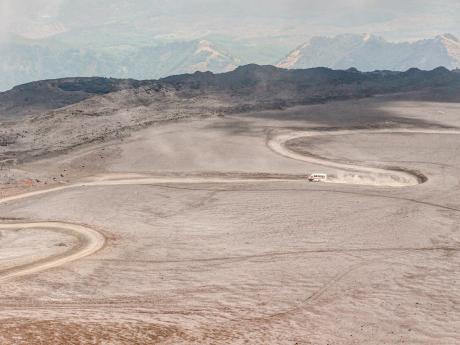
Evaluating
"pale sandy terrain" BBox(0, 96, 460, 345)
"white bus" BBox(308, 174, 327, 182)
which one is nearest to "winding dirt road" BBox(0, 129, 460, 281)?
"pale sandy terrain" BBox(0, 96, 460, 345)

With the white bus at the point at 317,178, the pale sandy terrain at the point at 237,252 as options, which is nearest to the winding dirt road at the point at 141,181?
the pale sandy terrain at the point at 237,252

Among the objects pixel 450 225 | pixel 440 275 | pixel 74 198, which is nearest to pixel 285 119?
pixel 74 198

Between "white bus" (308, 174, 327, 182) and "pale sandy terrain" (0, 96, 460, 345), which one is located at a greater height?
"white bus" (308, 174, 327, 182)

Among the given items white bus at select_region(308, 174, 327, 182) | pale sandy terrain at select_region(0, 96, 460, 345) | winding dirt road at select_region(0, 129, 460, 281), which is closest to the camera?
pale sandy terrain at select_region(0, 96, 460, 345)

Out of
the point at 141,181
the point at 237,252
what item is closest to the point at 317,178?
the point at 141,181

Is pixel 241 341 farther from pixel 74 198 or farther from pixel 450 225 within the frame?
pixel 74 198

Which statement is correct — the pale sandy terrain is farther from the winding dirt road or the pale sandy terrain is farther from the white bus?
the white bus
